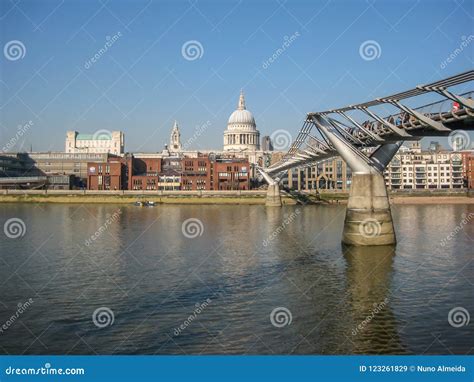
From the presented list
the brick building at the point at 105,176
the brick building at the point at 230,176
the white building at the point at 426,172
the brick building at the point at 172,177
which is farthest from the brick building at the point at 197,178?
the white building at the point at 426,172

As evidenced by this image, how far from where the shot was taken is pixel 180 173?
126 m

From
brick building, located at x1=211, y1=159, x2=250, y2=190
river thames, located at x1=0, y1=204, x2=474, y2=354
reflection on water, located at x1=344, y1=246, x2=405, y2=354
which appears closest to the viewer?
reflection on water, located at x1=344, y1=246, x2=405, y2=354

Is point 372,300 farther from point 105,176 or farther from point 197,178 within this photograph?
point 105,176

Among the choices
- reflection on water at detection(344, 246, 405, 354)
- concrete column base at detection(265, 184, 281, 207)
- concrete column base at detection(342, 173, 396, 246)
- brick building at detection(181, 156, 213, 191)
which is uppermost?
brick building at detection(181, 156, 213, 191)

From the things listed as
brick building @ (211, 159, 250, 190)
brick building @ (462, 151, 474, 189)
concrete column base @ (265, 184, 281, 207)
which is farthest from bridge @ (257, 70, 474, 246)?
brick building @ (462, 151, 474, 189)

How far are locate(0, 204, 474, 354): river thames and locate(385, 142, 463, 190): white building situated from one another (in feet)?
337

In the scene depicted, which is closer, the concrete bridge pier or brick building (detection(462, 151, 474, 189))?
the concrete bridge pier

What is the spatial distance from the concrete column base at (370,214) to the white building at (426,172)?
338 ft

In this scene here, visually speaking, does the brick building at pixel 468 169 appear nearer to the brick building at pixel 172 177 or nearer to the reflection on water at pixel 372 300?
the brick building at pixel 172 177

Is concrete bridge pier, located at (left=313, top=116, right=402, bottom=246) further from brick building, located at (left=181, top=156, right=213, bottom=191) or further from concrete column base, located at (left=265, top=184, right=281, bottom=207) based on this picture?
brick building, located at (left=181, top=156, right=213, bottom=191)

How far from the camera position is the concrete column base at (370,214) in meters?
34.1

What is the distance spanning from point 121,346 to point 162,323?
2.39 m

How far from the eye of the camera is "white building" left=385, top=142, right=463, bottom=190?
13300 centimetres

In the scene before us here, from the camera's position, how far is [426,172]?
136 m
